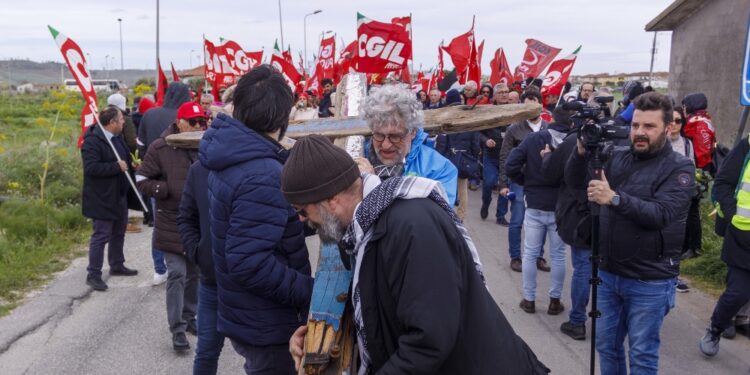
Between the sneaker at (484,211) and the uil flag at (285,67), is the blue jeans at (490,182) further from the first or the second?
the uil flag at (285,67)

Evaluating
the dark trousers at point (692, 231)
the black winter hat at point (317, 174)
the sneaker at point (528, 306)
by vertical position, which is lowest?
the sneaker at point (528, 306)

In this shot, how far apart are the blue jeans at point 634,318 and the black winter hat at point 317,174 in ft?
7.82

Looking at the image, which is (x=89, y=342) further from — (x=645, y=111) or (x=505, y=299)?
(x=645, y=111)

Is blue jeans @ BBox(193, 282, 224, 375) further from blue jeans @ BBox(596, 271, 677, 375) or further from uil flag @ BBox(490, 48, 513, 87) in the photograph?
uil flag @ BBox(490, 48, 513, 87)

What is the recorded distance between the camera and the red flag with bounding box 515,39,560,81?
42.9 ft

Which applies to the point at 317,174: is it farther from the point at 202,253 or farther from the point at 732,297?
the point at 732,297

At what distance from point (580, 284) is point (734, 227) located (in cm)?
125

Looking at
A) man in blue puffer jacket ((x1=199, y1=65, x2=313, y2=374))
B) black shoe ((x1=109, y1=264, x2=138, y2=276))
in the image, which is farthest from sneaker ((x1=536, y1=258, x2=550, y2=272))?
man in blue puffer jacket ((x1=199, y1=65, x2=313, y2=374))

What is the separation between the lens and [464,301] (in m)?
1.92

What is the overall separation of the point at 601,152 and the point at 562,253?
226 cm

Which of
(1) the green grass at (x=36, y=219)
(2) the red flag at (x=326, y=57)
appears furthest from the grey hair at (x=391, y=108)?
(2) the red flag at (x=326, y=57)

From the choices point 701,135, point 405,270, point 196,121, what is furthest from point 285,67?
point 405,270

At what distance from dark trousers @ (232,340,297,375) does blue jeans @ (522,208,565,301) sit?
3.51 m

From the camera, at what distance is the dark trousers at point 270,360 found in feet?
9.84
